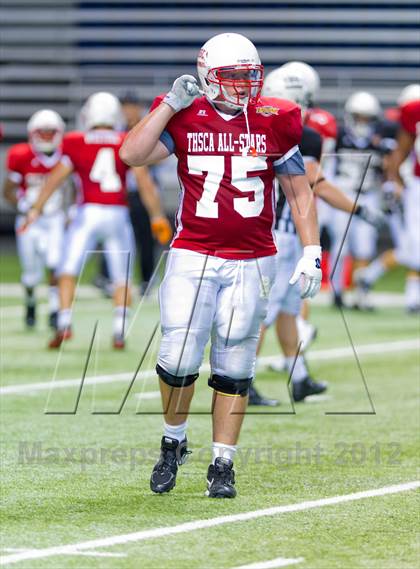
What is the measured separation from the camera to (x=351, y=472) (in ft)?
19.6

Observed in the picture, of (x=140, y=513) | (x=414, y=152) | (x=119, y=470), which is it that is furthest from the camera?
(x=414, y=152)

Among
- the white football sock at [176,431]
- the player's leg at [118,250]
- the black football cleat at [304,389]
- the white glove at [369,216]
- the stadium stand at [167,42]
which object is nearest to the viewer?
the white football sock at [176,431]

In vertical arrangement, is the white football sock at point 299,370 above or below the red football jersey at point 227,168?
below

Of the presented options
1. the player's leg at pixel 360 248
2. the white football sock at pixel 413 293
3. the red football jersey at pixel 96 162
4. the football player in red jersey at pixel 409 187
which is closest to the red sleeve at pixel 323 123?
the football player in red jersey at pixel 409 187

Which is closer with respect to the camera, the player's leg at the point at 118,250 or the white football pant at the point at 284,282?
the white football pant at the point at 284,282

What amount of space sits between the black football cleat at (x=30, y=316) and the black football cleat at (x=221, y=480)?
252 inches

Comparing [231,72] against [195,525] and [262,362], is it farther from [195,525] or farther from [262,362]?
[262,362]

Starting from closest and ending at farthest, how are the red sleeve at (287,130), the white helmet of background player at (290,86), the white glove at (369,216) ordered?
the red sleeve at (287,130)
the white helmet of background player at (290,86)
the white glove at (369,216)

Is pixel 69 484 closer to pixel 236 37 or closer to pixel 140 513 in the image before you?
pixel 140 513

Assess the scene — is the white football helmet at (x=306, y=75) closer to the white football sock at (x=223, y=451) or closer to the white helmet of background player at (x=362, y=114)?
the white football sock at (x=223, y=451)

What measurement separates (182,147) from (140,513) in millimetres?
1362

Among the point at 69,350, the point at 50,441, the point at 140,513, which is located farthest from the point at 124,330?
the point at 140,513

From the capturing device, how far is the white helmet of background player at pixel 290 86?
765 cm

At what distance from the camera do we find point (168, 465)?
5551 millimetres
